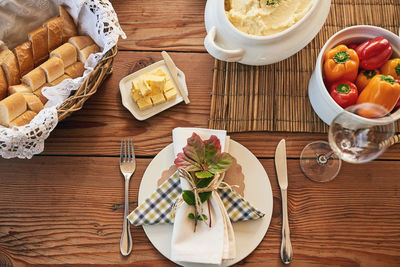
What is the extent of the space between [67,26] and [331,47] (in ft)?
2.37

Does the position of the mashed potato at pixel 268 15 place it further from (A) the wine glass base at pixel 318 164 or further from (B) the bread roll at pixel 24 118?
(B) the bread roll at pixel 24 118

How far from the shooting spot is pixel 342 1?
3.48 ft

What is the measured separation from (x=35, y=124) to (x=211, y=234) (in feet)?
1.62

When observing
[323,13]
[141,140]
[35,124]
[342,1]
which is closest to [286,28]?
[323,13]

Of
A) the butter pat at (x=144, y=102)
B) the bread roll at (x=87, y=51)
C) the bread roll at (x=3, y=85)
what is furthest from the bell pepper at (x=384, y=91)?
the bread roll at (x=3, y=85)

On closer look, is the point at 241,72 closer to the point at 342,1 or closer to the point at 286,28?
the point at 286,28

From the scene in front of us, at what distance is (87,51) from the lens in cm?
96

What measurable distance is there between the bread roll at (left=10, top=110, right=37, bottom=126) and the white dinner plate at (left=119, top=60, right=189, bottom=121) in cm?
24

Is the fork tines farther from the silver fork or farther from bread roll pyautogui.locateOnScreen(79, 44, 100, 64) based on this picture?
bread roll pyautogui.locateOnScreen(79, 44, 100, 64)

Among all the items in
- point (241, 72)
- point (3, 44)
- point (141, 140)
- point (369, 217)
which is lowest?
point (369, 217)

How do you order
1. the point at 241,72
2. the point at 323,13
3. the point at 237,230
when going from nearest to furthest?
the point at 323,13 < the point at 237,230 < the point at 241,72

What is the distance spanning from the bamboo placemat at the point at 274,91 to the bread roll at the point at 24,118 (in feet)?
1.53

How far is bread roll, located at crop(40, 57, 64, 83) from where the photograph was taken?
3.01 ft

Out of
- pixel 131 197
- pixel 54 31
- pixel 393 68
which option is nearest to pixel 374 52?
pixel 393 68
